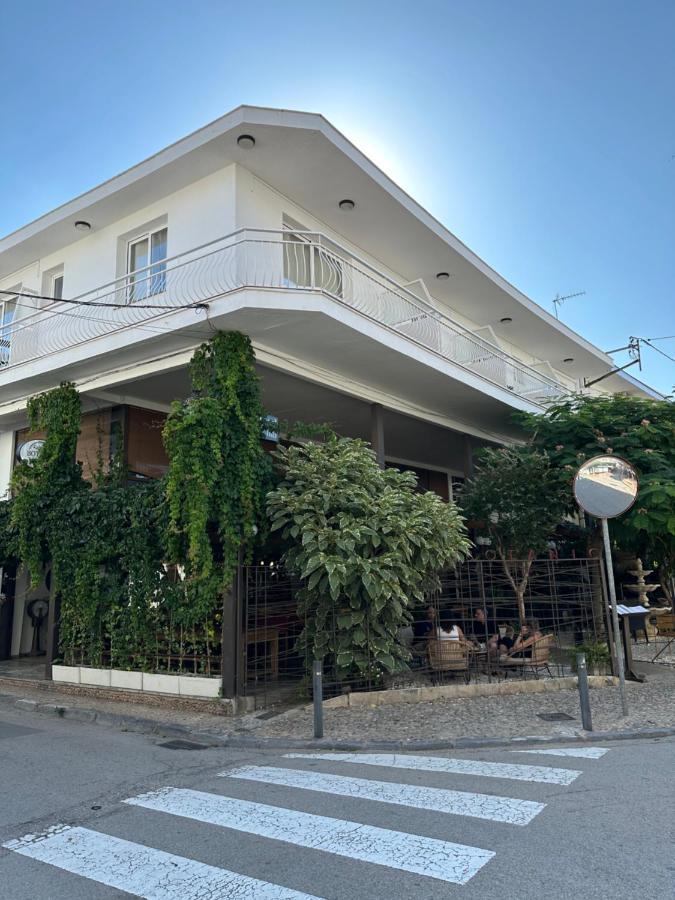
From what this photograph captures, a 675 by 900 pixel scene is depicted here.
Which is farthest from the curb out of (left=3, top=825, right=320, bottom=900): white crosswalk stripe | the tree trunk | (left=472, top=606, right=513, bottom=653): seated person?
the tree trunk

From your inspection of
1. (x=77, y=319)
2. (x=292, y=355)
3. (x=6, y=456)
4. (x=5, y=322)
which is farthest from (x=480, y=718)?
(x=5, y=322)

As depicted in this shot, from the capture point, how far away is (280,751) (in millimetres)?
7125

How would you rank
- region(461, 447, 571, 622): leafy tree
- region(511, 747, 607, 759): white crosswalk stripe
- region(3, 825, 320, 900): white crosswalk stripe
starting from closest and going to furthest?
region(3, 825, 320, 900): white crosswalk stripe < region(511, 747, 607, 759): white crosswalk stripe < region(461, 447, 571, 622): leafy tree

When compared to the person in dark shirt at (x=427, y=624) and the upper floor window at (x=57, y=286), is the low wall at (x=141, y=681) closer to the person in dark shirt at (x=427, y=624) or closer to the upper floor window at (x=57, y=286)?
the person in dark shirt at (x=427, y=624)

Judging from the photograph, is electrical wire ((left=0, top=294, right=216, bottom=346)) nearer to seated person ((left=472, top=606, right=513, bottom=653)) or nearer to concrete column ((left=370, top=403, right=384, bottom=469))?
concrete column ((left=370, top=403, right=384, bottom=469))

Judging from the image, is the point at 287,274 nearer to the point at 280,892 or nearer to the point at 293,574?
the point at 293,574

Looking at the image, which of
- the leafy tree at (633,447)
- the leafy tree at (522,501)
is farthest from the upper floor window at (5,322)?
the leafy tree at (633,447)

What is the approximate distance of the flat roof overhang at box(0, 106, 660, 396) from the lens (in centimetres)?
1036

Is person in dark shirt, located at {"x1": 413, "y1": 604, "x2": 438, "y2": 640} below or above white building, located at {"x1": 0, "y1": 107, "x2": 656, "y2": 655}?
below

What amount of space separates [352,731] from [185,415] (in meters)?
4.78

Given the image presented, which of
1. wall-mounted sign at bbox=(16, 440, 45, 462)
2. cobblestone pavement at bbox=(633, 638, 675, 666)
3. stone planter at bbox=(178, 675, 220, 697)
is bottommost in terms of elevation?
cobblestone pavement at bbox=(633, 638, 675, 666)

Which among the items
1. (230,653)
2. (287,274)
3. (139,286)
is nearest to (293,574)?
(230,653)

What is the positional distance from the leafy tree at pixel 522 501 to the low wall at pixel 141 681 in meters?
6.27

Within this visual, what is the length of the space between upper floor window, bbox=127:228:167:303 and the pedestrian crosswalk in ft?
27.2
